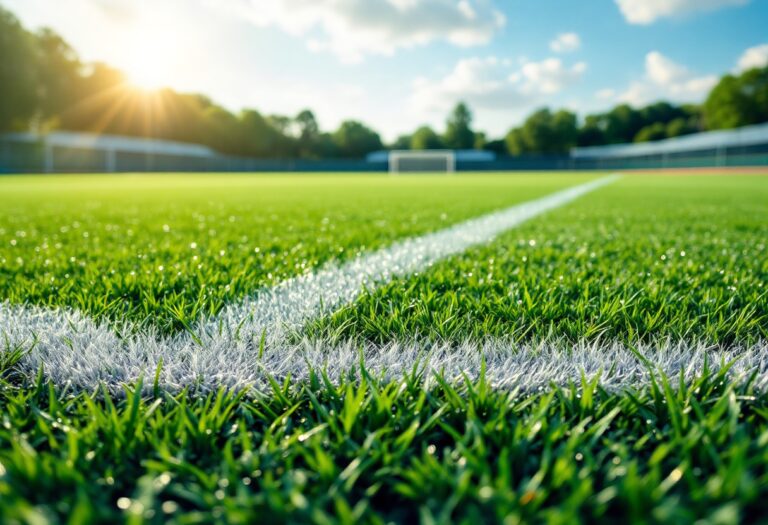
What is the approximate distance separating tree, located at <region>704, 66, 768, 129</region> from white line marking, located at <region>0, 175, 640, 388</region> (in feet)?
246

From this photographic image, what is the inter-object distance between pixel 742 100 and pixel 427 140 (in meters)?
46.2

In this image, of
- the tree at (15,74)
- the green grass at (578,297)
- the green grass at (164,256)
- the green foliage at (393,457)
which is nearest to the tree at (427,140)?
the tree at (15,74)

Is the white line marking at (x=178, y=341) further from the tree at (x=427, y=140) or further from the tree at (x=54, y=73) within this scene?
the tree at (x=427, y=140)

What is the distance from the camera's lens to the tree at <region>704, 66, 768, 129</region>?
6041 cm

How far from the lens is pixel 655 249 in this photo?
9.82 ft

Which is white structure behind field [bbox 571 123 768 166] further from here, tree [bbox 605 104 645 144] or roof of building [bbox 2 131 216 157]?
roof of building [bbox 2 131 216 157]

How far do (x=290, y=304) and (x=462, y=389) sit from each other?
0.80 meters

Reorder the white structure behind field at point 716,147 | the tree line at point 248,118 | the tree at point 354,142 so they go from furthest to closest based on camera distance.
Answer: the tree at point 354,142 → the white structure behind field at point 716,147 → the tree line at point 248,118

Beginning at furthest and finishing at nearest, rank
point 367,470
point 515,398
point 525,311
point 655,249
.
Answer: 1. point 655,249
2. point 525,311
3. point 515,398
4. point 367,470

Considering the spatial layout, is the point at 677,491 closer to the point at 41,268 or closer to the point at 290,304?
the point at 290,304

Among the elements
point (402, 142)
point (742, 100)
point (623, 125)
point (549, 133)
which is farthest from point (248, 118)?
point (742, 100)

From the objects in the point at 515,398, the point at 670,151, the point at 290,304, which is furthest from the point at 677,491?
the point at 670,151

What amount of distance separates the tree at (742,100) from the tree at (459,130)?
126 ft

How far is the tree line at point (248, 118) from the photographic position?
3900 centimetres
